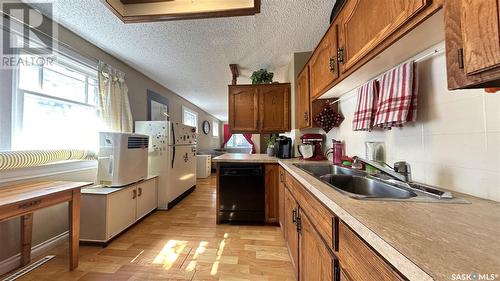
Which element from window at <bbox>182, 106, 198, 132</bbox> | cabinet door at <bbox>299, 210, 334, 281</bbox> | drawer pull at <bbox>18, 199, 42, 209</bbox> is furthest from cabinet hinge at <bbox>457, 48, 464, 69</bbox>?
window at <bbox>182, 106, 198, 132</bbox>

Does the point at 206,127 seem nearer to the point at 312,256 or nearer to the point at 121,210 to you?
the point at 121,210

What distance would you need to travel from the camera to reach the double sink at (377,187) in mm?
744

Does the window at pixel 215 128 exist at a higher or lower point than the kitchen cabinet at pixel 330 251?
higher

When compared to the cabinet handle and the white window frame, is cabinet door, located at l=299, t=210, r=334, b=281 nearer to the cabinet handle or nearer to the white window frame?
the cabinet handle

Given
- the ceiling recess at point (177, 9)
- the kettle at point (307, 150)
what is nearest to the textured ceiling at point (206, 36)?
the ceiling recess at point (177, 9)

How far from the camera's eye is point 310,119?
81.4 inches

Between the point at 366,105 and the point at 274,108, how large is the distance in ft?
5.37

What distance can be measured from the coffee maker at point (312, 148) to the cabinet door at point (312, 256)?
3.56ft

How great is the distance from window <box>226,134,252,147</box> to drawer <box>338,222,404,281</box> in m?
7.96

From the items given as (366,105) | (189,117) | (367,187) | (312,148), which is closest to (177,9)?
(366,105)

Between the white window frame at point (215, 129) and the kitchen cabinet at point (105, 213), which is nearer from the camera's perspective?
the kitchen cabinet at point (105, 213)

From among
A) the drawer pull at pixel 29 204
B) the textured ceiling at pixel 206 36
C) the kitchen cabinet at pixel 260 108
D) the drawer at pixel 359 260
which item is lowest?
the drawer pull at pixel 29 204

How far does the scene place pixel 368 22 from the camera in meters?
0.96

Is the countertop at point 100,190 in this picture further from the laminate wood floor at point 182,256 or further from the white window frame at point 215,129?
the white window frame at point 215,129
